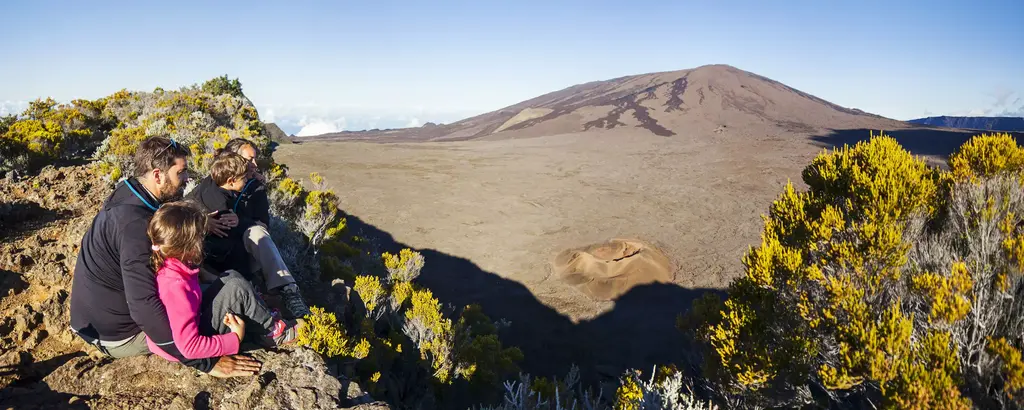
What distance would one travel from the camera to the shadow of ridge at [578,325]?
27.1ft

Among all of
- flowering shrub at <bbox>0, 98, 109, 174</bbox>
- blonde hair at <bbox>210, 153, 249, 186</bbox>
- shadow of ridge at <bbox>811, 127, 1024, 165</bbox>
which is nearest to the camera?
blonde hair at <bbox>210, 153, 249, 186</bbox>

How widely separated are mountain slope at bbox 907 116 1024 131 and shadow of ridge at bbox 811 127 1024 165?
1142 inches

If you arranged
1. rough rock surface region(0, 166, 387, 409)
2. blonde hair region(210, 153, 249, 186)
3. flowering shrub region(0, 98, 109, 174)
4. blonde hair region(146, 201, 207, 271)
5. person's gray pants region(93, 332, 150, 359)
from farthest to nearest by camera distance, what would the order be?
flowering shrub region(0, 98, 109, 174)
blonde hair region(210, 153, 249, 186)
person's gray pants region(93, 332, 150, 359)
rough rock surface region(0, 166, 387, 409)
blonde hair region(146, 201, 207, 271)

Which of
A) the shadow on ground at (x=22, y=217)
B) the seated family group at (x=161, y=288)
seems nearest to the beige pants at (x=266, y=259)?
the seated family group at (x=161, y=288)

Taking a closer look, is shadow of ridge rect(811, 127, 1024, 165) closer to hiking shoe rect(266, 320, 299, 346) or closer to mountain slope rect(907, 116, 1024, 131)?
hiking shoe rect(266, 320, 299, 346)

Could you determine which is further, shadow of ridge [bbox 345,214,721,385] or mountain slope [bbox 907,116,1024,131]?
mountain slope [bbox 907,116,1024,131]

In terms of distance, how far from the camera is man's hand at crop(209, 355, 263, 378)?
97.4 inches

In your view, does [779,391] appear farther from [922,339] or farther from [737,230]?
[737,230]

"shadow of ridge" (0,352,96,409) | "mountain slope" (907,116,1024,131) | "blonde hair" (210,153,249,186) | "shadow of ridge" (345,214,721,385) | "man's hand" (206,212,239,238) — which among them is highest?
"mountain slope" (907,116,1024,131)

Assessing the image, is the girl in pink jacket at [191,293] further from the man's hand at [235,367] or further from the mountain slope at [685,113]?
the mountain slope at [685,113]

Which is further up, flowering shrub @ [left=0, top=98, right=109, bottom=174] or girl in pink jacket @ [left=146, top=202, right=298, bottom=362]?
flowering shrub @ [left=0, top=98, right=109, bottom=174]

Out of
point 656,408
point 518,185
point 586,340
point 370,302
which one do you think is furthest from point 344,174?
point 656,408

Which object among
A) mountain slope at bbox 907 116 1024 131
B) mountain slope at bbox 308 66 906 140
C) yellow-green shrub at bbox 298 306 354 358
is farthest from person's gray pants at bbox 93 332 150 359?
mountain slope at bbox 907 116 1024 131

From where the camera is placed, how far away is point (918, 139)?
1077 inches
